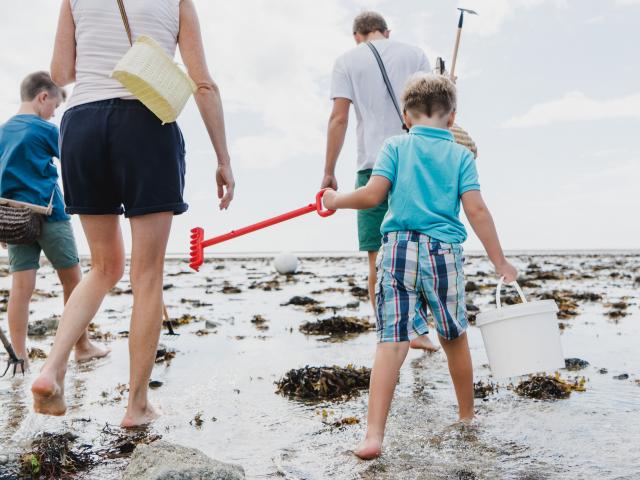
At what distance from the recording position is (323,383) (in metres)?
4.09

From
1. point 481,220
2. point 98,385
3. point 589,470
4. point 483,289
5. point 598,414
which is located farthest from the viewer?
point 483,289

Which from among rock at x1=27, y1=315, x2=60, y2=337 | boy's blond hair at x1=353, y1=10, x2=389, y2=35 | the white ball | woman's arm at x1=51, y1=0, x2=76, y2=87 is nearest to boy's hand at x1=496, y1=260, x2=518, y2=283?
woman's arm at x1=51, y1=0, x2=76, y2=87

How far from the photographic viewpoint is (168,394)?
4.12 meters

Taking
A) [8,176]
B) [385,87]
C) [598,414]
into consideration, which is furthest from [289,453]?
[8,176]

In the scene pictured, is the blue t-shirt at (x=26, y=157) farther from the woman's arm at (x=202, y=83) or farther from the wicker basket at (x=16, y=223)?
the woman's arm at (x=202, y=83)

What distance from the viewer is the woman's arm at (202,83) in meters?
3.45

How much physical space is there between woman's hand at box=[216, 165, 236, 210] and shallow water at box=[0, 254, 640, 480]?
49.4 inches

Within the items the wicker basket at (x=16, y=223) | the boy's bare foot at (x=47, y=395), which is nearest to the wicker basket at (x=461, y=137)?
the boy's bare foot at (x=47, y=395)

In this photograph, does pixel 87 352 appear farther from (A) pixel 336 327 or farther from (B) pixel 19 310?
(A) pixel 336 327

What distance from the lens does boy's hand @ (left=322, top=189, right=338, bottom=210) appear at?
3.37 metres

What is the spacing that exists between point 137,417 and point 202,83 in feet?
6.22

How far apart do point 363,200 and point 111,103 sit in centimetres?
140

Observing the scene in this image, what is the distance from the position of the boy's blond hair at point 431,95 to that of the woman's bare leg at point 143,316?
4.74ft

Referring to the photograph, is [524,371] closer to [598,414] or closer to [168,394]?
[598,414]
